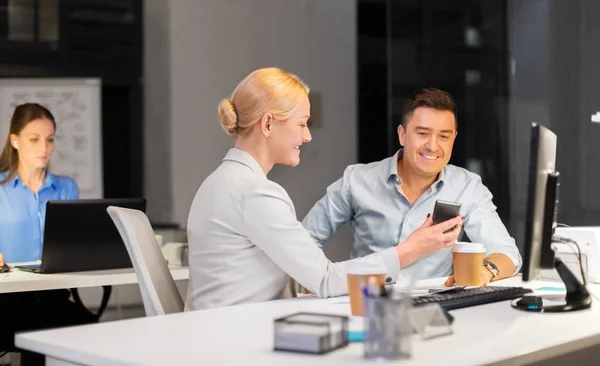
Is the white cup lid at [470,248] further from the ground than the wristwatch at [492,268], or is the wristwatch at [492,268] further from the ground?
the white cup lid at [470,248]

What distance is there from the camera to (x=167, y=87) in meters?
5.41

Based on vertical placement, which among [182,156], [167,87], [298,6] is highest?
[298,6]

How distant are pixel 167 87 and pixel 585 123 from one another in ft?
9.02

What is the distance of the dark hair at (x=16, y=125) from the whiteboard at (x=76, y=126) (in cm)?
27

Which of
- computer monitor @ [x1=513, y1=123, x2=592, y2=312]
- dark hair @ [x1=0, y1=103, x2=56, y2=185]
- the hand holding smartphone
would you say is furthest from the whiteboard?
computer monitor @ [x1=513, y1=123, x2=592, y2=312]

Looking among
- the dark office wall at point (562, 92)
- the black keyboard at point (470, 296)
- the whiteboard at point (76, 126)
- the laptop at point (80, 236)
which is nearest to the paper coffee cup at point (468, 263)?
the black keyboard at point (470, 296)

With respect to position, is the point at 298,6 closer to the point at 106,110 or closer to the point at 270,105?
the point at 106,110

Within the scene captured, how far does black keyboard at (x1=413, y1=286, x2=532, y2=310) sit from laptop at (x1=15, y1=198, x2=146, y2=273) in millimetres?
1570

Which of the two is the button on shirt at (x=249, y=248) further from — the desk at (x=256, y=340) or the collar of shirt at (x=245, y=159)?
the desk at (x=256, y=340)

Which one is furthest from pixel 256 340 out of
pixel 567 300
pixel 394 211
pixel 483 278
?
pixel 394 211

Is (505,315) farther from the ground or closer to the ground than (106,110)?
closer to the ground

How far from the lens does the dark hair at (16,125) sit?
4523mm

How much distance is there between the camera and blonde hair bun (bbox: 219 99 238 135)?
78.3 inches

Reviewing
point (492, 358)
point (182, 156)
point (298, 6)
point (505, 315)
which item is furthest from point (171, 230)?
point (492, 358)
